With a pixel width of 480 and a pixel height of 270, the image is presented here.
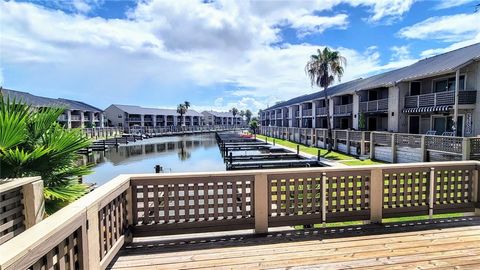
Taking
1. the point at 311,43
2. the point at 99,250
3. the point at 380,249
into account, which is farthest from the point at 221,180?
the point at 311,43

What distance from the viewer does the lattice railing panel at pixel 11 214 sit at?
2.38m

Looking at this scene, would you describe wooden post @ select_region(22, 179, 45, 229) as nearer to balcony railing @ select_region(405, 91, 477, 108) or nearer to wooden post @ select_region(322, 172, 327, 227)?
wooden post @ select_region(322, 172, 327, 227)

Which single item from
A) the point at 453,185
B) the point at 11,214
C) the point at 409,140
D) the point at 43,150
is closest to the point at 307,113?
the point at 409,140

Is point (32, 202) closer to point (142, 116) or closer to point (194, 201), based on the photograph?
point (194, 201)

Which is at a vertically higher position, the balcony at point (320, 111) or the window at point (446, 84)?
the window at point (446, 84)

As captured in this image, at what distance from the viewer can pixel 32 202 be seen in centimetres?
263

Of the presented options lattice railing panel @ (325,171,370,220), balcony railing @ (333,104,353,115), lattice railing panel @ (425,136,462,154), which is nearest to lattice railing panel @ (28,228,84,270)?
lattice railing panel @ (325,171,370,220)

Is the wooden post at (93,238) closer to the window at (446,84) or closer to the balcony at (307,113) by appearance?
the window at (446,84)

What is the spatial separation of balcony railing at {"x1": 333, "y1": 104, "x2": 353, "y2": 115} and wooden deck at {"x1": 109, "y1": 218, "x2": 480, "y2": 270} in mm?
24181

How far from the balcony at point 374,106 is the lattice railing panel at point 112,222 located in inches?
872

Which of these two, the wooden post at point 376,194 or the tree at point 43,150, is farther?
the wooden post at point 376,194

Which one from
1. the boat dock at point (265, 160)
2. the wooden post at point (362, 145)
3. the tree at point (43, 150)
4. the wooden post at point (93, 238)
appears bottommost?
the boat dock at point (265, 160)

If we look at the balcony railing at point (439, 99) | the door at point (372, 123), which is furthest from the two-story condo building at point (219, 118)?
the balcony railing at point (439, 99)

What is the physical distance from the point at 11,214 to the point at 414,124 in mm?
22983
